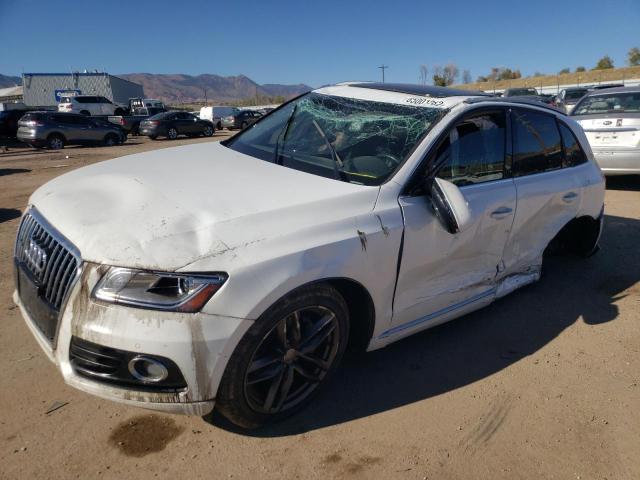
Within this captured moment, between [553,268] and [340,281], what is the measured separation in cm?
334

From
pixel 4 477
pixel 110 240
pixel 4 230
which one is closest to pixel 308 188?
pixel 110 240

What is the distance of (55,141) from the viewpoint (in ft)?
61.1

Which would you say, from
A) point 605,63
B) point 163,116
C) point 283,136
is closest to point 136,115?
point 163,116

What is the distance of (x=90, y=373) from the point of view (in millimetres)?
2172

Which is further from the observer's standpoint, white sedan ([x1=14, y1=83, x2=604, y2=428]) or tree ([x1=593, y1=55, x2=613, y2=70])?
tree ([x1=593, y1=55, x2=613, y2=70])

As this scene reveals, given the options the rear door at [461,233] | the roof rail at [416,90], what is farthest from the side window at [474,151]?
the roof rail at [416,90]

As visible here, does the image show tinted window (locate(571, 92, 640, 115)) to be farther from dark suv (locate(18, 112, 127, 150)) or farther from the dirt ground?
dark suv (locate(18, 112, 127, 150))

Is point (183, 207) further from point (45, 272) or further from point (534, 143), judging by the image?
point (534, 143)

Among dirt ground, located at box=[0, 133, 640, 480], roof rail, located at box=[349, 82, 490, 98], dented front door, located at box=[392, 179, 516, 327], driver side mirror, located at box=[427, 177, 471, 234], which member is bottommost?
dirt ground, located at box=[0, 133, 640, 480]

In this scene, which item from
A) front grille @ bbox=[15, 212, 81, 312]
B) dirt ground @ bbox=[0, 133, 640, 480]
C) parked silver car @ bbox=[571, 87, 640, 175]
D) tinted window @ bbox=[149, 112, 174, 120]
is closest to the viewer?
front grille @ bbox=[15, 212, 81, 312]

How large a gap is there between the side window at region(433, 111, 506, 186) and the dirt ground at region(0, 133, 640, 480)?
120 cm

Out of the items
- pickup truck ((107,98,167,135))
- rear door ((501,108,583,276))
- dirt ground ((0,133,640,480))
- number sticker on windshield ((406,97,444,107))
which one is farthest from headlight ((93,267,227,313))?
pickup truck ((107,98,167,135))

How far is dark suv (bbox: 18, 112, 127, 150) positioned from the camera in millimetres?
18000

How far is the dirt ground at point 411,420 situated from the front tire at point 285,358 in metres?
0.15
